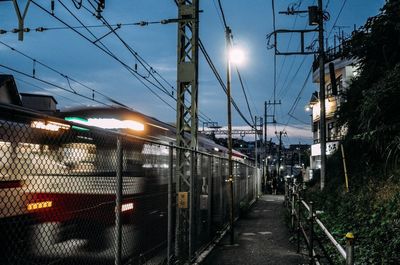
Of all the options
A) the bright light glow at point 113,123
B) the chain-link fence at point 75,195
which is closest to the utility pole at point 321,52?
the bright light glow at point 113,123

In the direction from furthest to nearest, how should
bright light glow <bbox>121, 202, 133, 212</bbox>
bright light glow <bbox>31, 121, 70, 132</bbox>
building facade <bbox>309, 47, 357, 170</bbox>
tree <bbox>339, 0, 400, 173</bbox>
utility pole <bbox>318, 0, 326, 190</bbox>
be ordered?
building facade <bbox>309, 47, 357, 170</bbox> → utility pole <bbox>318, 0, 326, 190</bbox> → tree <bbox>339, 0, 400, 173</bbox> → bright light glow <bbox>121, 202, 133, 212</bbox> → bright light glow <bbox>31, 121, 70, 132</bbox>

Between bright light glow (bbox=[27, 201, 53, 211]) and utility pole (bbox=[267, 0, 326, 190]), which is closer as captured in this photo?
bright light glow (bbox=[27, 201, 53, 211])

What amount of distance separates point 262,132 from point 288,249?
3544 cm

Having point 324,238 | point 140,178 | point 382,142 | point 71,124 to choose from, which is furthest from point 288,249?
point 71,124

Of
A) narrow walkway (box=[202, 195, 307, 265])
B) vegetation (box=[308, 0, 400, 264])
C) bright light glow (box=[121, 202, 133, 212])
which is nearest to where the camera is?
bright light glow (box=[121, 202, 133, 212])

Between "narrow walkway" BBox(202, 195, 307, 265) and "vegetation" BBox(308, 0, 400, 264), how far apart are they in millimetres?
1295

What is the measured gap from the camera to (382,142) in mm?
10102

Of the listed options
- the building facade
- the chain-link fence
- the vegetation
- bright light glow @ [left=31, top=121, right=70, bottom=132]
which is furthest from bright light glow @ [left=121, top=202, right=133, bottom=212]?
the building facade

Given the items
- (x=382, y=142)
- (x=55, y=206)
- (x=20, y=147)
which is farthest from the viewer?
(x=382, y=142)

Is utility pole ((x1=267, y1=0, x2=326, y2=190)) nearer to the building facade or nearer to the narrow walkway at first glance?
the narrow walkway

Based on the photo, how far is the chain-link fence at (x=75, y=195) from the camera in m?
3.49

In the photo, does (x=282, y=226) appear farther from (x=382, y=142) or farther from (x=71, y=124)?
(x=71, y=124)

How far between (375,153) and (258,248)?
17.5 ft

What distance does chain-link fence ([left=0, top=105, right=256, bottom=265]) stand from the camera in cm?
349
